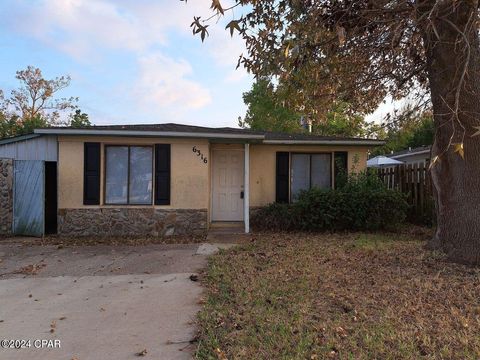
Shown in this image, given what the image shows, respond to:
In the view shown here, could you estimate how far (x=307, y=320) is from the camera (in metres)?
4.16

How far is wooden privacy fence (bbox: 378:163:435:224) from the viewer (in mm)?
11094

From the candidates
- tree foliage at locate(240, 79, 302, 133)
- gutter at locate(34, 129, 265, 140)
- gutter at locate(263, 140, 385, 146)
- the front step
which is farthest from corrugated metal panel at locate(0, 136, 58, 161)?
tree foliage at locate(240, 79, 302, 133)

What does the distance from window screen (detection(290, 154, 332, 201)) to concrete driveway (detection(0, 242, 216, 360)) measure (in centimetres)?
496

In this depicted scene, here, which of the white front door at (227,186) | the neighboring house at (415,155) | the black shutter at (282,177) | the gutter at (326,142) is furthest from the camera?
the neighboring house at (415,155)

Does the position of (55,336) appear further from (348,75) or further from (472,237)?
(348,75)

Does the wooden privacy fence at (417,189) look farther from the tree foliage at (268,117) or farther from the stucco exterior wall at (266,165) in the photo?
the tree foliage at (268,117)

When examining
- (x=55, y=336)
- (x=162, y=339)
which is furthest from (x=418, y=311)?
(x=55, y=336)

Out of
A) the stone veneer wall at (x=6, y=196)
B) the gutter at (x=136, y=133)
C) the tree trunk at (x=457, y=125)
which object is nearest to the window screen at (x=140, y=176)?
the gutter at (x=136, y=133)

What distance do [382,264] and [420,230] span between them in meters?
4.59

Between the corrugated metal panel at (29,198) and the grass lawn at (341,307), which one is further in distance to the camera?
the corrugated metal panel at (29,198)

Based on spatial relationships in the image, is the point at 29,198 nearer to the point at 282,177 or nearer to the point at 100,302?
the point at 100,302

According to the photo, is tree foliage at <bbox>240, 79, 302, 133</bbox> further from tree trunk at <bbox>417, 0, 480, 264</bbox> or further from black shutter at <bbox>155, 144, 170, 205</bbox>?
tree trunk at <bbox>417, 0, 480, 264</bbox>

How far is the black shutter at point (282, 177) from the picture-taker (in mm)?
11828

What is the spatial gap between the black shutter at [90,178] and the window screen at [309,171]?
17.9ft
